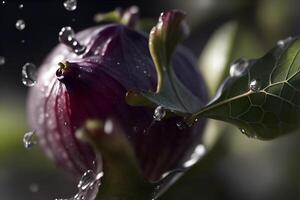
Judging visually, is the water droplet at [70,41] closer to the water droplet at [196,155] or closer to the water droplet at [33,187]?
the water droplet at [196,155]

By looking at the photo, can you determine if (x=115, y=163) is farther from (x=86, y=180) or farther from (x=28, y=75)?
(x=28, y=75)

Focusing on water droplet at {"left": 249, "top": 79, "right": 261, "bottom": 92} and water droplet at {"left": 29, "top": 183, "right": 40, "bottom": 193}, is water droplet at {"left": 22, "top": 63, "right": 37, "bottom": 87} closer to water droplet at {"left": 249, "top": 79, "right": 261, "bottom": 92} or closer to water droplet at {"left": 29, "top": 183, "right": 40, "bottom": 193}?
water droplet at {"left": 249, "top": 79, "right": 261, "bottom": 92}

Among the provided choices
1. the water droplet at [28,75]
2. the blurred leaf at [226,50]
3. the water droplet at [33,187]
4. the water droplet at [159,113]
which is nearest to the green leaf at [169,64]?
the water droplet at [159,113]

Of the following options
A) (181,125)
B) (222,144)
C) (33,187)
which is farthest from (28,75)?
(33,187)

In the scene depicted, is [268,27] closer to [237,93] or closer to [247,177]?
[247,177]

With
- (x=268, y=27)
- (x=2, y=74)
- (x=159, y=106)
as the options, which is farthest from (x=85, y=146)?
(x=2, y=74)
